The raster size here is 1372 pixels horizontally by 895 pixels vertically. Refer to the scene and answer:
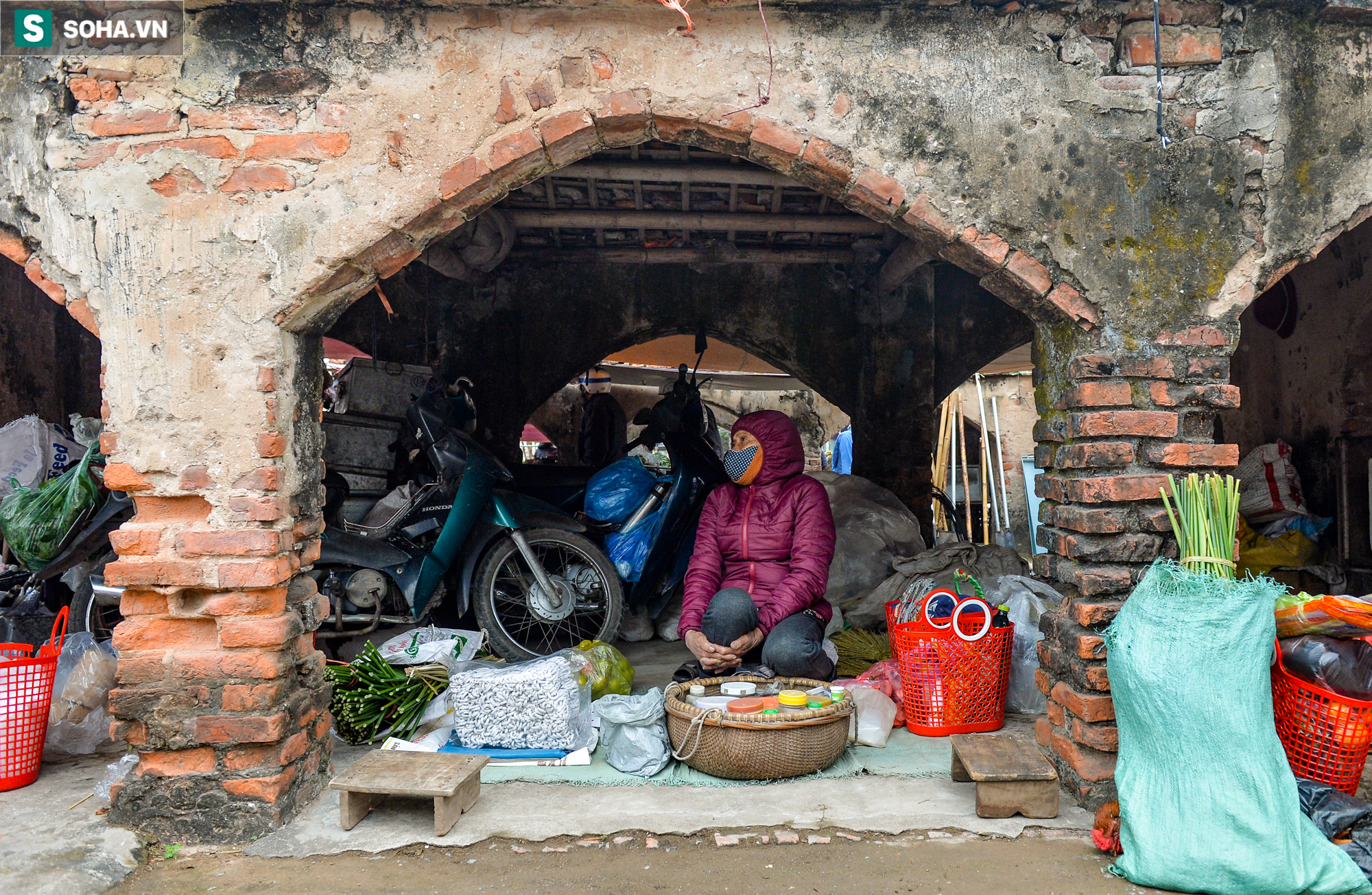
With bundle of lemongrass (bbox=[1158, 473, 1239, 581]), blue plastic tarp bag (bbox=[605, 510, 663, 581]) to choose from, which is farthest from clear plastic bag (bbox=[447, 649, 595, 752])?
bundle of lemongrass (bbox=[1158, 473, 1239, 581])

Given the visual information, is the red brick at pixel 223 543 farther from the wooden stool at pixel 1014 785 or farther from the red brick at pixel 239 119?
the wooden stool at pixel 1014 785

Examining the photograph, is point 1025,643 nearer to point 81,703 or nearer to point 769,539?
point 769,539

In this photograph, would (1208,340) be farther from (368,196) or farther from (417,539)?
(417,539)

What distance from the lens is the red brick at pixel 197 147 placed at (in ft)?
9.53

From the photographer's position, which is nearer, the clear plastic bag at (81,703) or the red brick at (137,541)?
the red brick at (137,541)

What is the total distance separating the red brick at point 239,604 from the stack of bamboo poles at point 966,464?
9885 mm

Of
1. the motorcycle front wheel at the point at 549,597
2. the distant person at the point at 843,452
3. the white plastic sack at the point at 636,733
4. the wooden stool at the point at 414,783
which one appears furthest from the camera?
the distant person at the point at 843,452

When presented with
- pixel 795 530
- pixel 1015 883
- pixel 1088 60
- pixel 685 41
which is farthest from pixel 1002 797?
pixel 685 41

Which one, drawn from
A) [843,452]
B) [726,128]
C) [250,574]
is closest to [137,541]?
[250,574]

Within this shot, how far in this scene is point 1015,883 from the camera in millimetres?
2439

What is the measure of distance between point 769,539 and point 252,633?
6.99 feet

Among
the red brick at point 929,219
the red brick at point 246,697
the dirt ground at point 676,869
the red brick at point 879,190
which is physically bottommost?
the dirt ground at point 676,869

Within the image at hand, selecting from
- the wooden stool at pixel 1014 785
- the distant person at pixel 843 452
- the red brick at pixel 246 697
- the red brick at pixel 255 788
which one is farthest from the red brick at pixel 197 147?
the distant person at pixel 843 452

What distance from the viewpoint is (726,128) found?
2.99 metres
